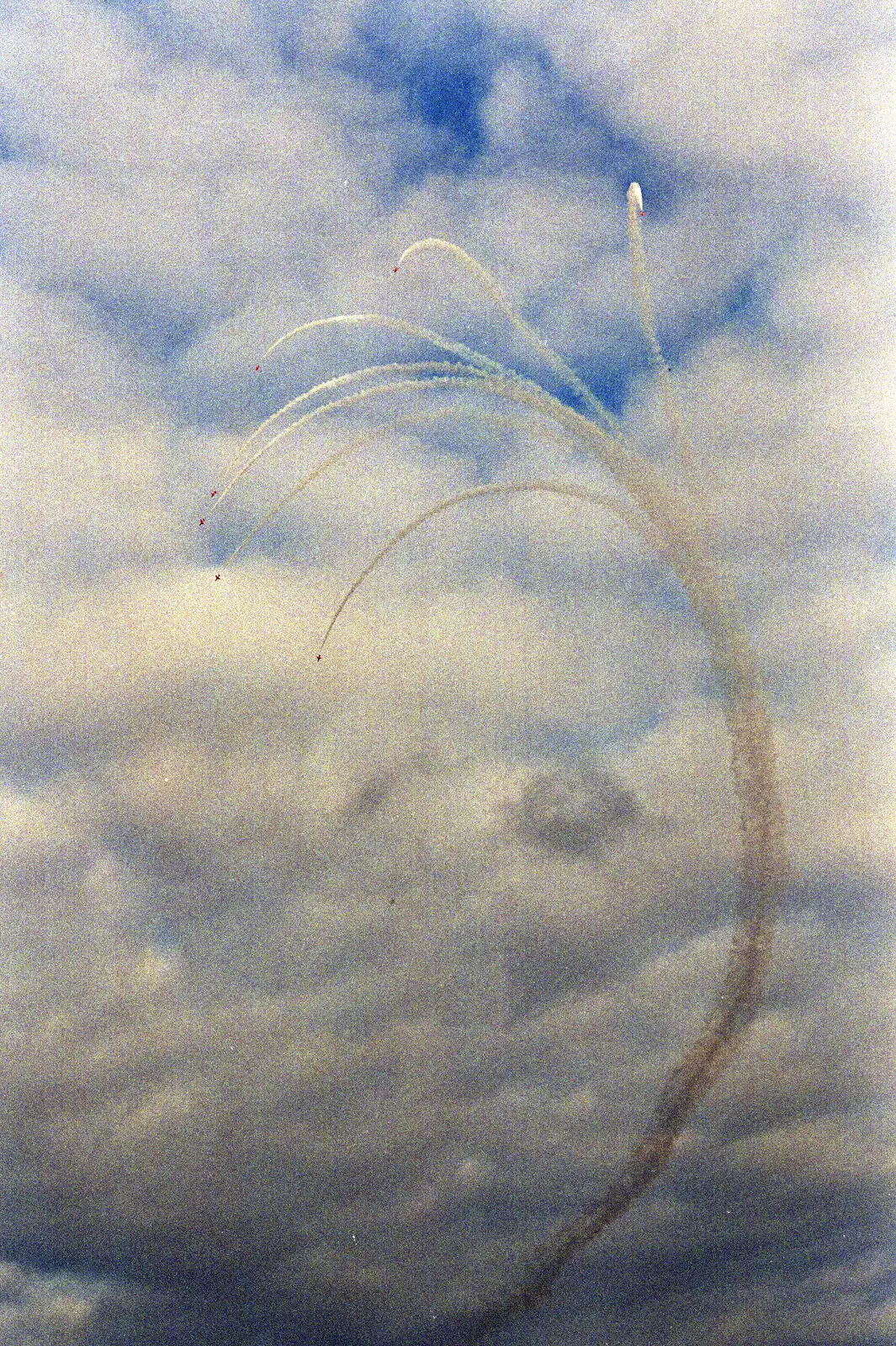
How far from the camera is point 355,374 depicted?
6925 cm

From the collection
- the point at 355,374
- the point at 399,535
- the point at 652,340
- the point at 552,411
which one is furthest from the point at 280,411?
the point at 652,340

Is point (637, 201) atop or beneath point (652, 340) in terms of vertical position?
atop

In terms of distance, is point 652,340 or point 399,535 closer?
point 652,340

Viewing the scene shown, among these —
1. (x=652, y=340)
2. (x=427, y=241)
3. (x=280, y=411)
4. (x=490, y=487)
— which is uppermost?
(x=427, y=241)

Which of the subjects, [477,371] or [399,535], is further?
[399,535]

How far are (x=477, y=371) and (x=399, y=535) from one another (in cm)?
1591

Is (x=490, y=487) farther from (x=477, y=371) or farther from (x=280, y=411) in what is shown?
(x=280, y=411)

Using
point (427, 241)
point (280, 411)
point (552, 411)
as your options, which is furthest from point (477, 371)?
point (280, 411)

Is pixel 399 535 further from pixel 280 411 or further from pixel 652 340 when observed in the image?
pixel 652 340

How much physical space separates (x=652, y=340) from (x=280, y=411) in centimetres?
3213

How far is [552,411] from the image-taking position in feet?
234

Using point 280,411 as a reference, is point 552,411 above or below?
below

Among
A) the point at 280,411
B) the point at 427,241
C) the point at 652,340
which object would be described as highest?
the point at 427,241

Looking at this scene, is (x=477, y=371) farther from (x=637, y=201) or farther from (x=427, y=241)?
(x=637, y=201)
